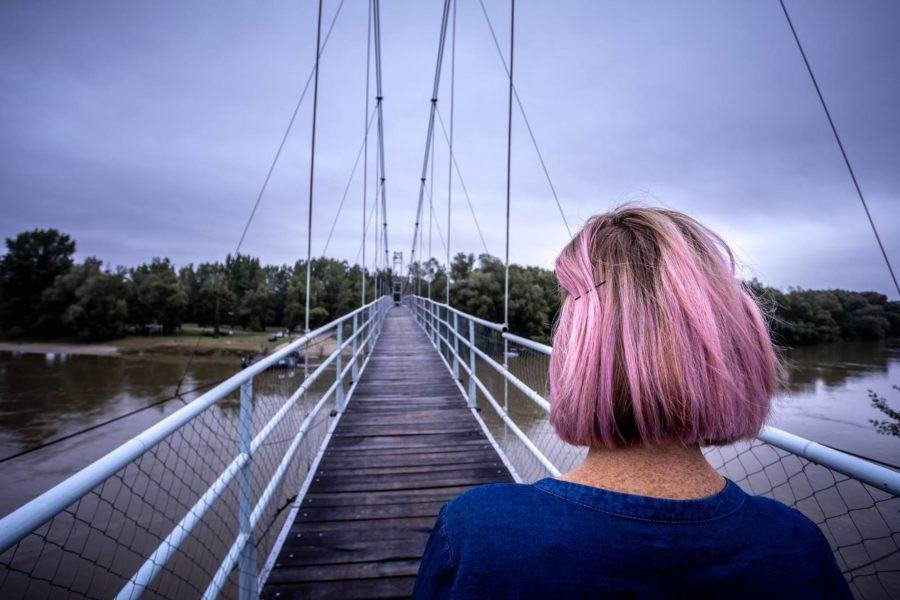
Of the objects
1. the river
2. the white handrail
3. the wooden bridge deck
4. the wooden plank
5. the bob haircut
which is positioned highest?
the bob haircut

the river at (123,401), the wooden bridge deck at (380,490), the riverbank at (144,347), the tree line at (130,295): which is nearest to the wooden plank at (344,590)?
Result: the wooden bridge deck at (380,490)

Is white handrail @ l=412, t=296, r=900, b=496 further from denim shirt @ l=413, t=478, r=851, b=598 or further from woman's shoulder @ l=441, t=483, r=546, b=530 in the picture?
woman's shoulder @ l=441, t=483, r=546, b=530

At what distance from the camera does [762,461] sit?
1288 centimetres

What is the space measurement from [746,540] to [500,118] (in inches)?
2935

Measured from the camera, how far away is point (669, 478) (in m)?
0.56

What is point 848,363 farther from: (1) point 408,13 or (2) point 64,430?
(1) point 408,13

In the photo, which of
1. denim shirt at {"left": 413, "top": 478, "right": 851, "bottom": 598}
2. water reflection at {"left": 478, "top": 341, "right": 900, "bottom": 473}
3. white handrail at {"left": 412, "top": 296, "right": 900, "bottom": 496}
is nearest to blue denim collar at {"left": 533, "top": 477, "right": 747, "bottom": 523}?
denim shirt at {"left": 413, "top": 478, "right": 851, "bottom": 598}

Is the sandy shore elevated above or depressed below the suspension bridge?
below

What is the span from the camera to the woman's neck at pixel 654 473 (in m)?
0.55

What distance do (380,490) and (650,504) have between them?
250cm

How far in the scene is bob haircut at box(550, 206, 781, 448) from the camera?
567 millimetres

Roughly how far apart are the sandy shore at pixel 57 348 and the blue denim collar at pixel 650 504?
169 feet

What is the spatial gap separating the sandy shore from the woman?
51.5 m

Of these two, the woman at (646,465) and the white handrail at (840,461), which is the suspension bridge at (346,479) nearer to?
the white handrail at (840,461)
